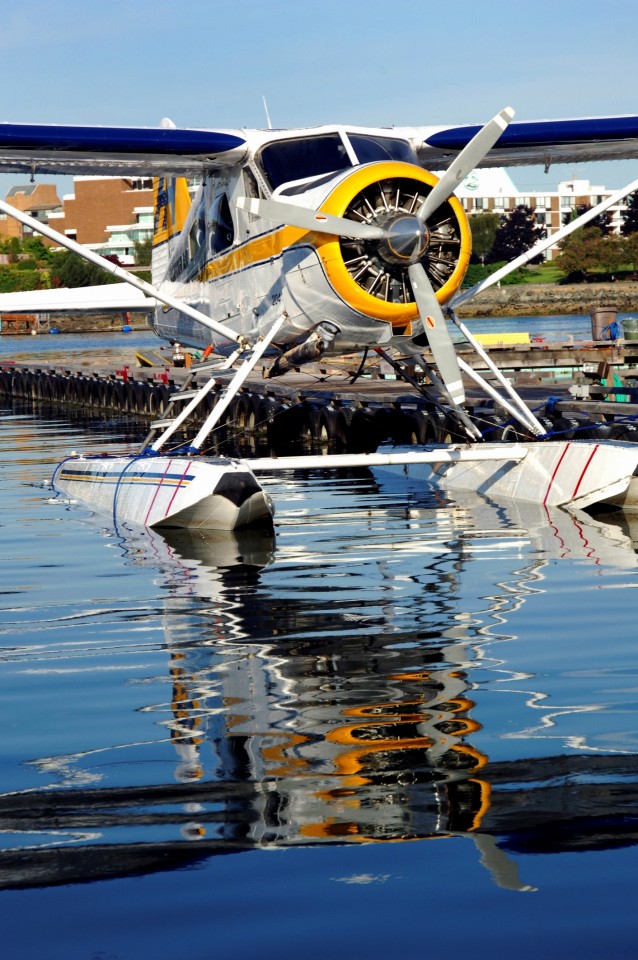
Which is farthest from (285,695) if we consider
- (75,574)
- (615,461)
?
(615,461)

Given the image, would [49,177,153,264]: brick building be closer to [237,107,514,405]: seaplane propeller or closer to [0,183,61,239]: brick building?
[0,183,61,239]: brick building

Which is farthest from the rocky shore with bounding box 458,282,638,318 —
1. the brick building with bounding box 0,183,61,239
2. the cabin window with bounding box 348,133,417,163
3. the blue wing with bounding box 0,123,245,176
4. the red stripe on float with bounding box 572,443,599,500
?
the red stripe on float with bounding box 572,443,599,500

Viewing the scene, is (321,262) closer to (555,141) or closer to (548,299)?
(555,141)

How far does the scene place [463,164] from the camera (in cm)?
1059

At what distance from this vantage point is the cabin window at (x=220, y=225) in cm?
1303

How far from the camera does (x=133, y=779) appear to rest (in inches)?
173

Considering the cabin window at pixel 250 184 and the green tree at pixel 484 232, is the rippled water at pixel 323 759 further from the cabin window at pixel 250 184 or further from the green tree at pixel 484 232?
the green tree at pixel 484 232

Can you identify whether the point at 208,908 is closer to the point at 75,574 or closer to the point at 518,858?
the point at 518,858

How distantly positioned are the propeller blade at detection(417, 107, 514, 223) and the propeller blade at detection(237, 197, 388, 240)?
1.42 feet

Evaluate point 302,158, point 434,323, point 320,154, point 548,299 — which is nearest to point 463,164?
point 434,323

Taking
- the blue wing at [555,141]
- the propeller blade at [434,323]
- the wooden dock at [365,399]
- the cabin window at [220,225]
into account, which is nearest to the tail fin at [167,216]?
the wooden dock at [365,399]

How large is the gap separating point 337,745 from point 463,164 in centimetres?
689

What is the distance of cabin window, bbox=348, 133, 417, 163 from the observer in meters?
11.3

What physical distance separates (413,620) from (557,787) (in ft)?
10.3
